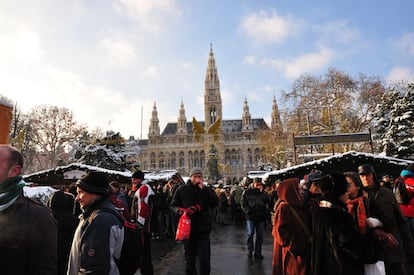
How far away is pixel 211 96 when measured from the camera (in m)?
78.1

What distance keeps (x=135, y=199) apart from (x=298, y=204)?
325 cm

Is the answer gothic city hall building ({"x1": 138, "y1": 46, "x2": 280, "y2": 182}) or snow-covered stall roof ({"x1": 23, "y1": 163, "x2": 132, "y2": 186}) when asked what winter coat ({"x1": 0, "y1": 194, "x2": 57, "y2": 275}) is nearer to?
snow-covered stall roof ({"x1": 23, "y1": 163, "x2": 132, "y2": 186})

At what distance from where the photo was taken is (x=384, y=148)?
2077 cm

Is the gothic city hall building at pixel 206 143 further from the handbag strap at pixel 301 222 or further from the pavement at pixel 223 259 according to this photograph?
the handbag strap at pixel 301 222

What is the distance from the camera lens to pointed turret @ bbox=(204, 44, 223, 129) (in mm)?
77438

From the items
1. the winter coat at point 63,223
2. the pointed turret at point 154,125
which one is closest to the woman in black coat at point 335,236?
the winter coat at point 63,223

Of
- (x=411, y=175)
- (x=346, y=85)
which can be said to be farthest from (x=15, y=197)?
(x=346, y=85)

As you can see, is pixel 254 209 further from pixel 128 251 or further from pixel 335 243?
pixel 128 251

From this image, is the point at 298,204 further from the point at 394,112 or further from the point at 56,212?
the point at 394,112

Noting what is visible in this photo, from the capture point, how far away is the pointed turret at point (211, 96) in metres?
77.4

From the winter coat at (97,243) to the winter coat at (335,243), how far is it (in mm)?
1760

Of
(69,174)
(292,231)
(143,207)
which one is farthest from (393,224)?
(69,174)

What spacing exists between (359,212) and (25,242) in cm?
300

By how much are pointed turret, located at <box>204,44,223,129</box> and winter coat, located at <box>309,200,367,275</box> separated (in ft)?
243
